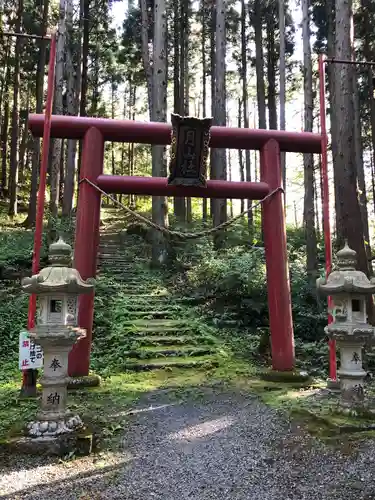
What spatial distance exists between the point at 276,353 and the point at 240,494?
3.22m

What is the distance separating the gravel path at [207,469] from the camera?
292cm

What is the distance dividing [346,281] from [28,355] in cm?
352

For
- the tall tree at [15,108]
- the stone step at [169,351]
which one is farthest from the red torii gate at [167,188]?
the tall tree at [15,108]

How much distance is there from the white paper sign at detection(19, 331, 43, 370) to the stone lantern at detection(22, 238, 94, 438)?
799 millimetres

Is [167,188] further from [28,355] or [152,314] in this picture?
[152,314]

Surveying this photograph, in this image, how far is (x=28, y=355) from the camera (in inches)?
187

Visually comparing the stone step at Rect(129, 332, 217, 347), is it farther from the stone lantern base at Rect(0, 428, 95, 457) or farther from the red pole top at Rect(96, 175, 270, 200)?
the stone lantern base at Rect(0, 428, 95, 457)

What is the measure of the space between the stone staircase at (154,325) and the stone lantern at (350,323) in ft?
9.12

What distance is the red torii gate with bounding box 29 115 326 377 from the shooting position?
225 inches

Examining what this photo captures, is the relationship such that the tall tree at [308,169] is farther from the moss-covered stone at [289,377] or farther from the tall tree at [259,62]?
the moss-covered stone at [289,377]

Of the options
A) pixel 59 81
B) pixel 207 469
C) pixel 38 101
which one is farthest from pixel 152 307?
pixel 38 101

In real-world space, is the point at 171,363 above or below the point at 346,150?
below

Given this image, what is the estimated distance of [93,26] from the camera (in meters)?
17.8

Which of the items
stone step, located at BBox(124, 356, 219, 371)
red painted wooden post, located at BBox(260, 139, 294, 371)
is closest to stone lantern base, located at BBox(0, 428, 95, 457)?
stone step, located at BBox(124, 356, 219, 371)
